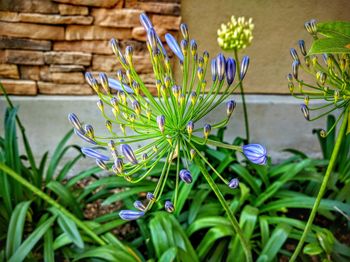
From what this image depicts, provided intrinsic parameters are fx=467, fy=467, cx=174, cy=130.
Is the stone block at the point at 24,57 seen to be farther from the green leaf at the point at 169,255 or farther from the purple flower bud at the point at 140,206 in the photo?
the purple flower bud at the point at 140,206

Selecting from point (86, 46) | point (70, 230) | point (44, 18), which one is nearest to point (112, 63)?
point (86, 46)

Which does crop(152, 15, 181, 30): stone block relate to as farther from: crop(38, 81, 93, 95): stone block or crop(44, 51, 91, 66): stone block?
crop(38, 81, 93, 95): stone block

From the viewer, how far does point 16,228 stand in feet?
6.45

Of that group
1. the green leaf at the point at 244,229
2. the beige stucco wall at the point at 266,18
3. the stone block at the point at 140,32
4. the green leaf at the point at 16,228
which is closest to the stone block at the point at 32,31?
the stone block at the point at 140,32

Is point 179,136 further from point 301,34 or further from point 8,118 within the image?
point 301,34

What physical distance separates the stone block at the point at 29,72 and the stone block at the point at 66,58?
91 millimetres

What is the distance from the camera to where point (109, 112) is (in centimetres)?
283

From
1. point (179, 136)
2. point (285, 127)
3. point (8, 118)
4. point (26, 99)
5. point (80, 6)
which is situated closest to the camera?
point (179, 136)

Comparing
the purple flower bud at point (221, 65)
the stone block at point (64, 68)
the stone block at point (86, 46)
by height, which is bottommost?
the stone block at point (64, 68)

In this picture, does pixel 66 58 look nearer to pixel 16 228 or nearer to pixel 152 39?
pixel 16 228

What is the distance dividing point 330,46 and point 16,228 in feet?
4.97

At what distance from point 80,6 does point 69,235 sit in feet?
4.05

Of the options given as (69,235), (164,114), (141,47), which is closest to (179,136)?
(164,114)

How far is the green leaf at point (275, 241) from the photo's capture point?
1.97 meters
